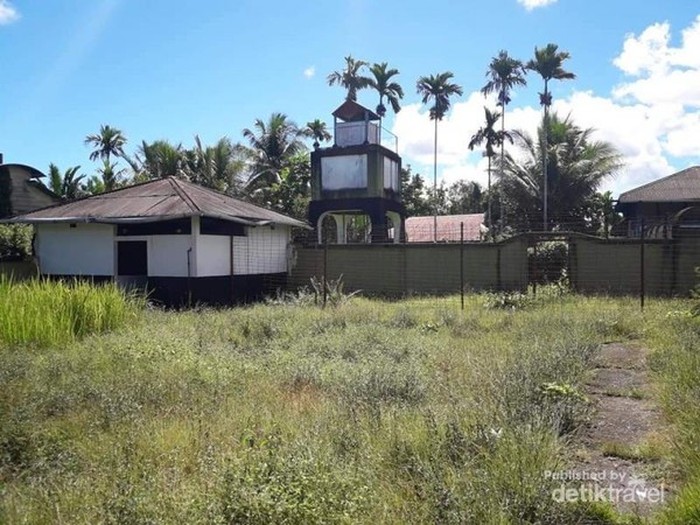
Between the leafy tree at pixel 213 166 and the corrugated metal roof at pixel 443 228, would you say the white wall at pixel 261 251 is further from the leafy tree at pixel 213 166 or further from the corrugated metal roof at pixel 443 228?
the corrugated metal roof at pixel 443 228

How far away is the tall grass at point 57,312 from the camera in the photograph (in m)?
7.46

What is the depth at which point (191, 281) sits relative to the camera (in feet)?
47.0

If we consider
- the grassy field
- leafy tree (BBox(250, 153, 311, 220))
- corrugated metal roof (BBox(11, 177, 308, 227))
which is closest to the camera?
the grassy field

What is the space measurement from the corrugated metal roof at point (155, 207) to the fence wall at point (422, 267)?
204 cm

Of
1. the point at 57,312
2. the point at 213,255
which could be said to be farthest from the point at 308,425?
the point at 213,255

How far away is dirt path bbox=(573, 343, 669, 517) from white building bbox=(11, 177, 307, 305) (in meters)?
10.7

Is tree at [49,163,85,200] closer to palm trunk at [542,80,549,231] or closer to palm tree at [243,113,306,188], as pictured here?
palm tree at [243,113,306,188]

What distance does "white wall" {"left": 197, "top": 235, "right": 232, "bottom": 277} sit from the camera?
1446 centimetres

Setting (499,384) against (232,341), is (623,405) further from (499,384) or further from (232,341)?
(232,341)

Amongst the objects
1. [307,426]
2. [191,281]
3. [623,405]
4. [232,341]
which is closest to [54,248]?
[191,281]

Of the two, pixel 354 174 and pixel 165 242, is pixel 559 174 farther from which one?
pixel 165 242

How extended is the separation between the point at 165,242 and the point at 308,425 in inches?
460

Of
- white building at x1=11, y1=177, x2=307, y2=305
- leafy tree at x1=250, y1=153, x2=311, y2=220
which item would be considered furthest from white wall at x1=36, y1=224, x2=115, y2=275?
leafy tree at x1=250, y1=153, x2=311, y2=220

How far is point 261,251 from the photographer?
17094 millimetres
